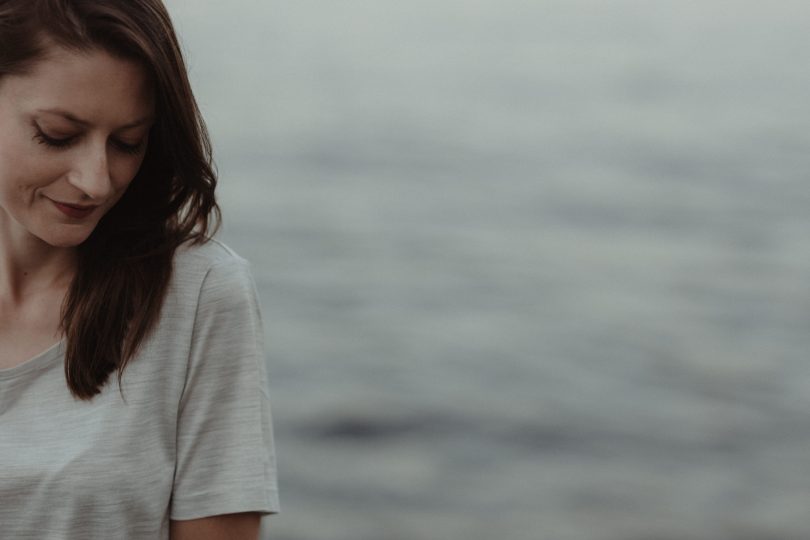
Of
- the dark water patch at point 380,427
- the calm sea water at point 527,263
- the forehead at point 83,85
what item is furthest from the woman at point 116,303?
the dark water patch at point 380,427

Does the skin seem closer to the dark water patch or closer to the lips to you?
the lips

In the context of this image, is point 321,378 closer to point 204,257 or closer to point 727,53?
point 204,257

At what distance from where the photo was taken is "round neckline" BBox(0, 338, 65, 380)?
5.31 feet

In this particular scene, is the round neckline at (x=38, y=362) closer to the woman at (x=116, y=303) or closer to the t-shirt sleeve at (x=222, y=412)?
the woman at (x=116, y=303)

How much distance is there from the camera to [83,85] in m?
1.51

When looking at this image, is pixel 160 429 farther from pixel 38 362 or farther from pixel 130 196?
pixel 130 196

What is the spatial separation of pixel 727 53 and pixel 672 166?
1.94 meters

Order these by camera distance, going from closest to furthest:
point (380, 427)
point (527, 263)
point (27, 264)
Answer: point (27, 264)
point (380, 427)
point (527, 263)

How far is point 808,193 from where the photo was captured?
609 centimetres

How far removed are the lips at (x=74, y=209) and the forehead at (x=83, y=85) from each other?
104 millimetres

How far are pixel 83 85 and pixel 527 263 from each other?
165 inches

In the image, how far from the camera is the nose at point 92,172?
153cm

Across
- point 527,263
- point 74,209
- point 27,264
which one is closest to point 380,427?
point 527,263

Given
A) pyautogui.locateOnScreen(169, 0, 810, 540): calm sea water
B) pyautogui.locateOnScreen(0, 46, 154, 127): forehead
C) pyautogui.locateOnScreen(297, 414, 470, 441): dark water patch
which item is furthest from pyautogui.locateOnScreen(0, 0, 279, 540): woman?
pyautogui.locateOnScreen(297, 414, 470, 441): dark water patch
